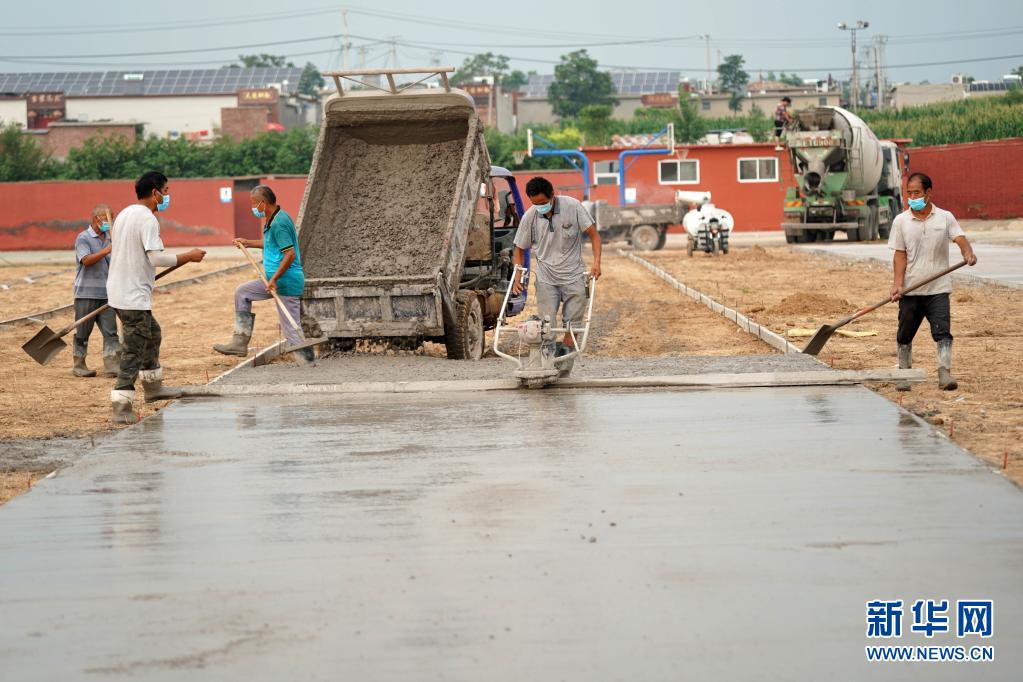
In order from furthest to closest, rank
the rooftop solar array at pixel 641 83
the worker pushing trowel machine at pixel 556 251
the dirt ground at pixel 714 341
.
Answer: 1. the rooftop solar array at pixel 641 83
2. the worker pushing trowel machine at pixel 556 251
3. the dirt ground at pixel 714 341

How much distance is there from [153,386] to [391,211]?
412cm

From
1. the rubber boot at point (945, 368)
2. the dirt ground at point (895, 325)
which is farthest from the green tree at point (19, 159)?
the rubber boot at point (945, 368)

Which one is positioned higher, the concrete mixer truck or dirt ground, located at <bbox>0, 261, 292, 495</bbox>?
the concrete mixer truck

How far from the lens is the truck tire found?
13.4 m

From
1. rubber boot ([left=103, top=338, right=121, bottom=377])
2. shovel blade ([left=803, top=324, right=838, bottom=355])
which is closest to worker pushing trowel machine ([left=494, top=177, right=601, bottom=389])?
shovel blade ([left=803, top=324, right=838, bottom=355])

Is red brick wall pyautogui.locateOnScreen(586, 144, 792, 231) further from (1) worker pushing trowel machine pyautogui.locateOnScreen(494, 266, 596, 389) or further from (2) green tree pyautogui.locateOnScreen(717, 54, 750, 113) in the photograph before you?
(2) green tree pyautogui.locateOnScreen(717, 54, 750, 113)

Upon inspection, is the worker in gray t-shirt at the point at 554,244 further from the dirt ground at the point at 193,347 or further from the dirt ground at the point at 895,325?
the dirt ground at the point at 895,325

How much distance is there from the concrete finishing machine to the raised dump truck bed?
0.4 inches

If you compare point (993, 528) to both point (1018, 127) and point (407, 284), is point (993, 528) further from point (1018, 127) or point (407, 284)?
point (1018, 127)

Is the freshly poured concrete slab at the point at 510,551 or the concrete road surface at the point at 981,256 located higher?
the freshly poured concrete slab at the point at 510,551

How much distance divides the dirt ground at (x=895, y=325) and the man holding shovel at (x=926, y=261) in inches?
15.2

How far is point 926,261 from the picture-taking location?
11125 mm

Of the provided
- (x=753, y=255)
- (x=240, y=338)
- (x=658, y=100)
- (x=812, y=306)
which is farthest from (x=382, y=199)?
(x=658, y=100)

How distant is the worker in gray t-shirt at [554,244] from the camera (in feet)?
39.8
